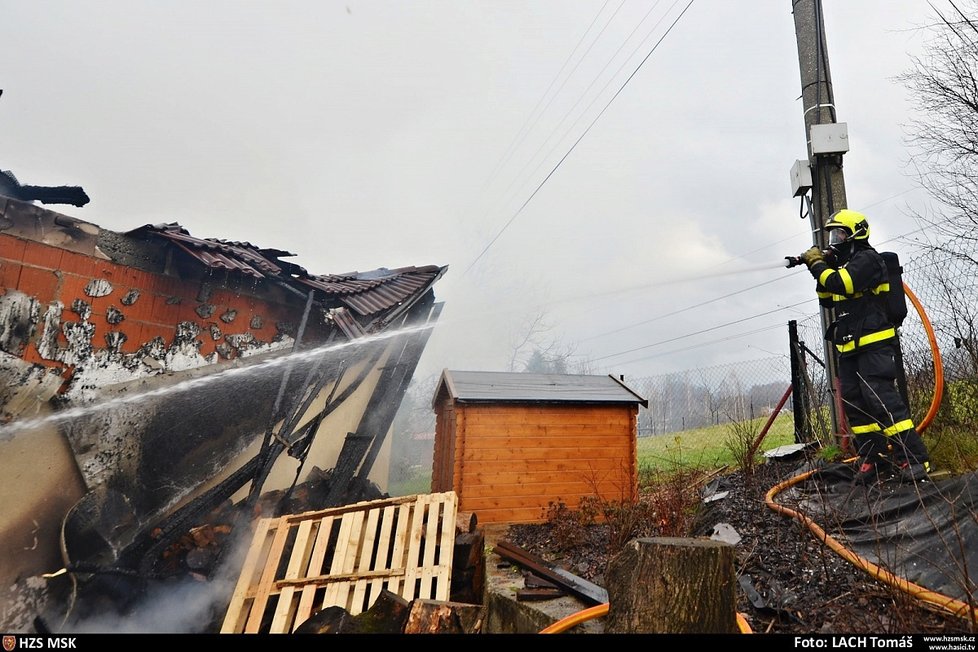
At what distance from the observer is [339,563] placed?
4406 mm

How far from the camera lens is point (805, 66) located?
18.5 ft

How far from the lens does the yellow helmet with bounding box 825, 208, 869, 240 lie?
4117 mm

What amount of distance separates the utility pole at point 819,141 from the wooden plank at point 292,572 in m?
5.81

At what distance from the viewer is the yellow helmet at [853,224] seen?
13.5 feet

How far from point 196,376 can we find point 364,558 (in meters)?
3.15

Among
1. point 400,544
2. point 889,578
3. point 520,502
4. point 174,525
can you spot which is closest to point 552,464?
point 520,502

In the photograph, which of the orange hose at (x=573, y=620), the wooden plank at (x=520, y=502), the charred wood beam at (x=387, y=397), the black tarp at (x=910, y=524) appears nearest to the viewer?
the black tarp at (x=910, y=524)

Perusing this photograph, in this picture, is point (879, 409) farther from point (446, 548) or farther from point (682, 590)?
point (446, 548)

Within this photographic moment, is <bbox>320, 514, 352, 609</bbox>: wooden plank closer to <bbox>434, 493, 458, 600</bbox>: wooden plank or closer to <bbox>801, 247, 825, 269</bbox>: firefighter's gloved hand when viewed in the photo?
<bbox>434, 493, 458, 600</bbox>: wooden plank

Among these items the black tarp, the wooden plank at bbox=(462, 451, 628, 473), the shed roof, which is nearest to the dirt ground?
the black tarp

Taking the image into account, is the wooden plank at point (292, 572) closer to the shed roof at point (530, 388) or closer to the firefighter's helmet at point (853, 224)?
the shed roof at point (530, 388)

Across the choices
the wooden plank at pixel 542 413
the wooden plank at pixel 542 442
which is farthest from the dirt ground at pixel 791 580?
the wooden plank at pixel 542 413

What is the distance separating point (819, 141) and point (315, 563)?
23.5ft
